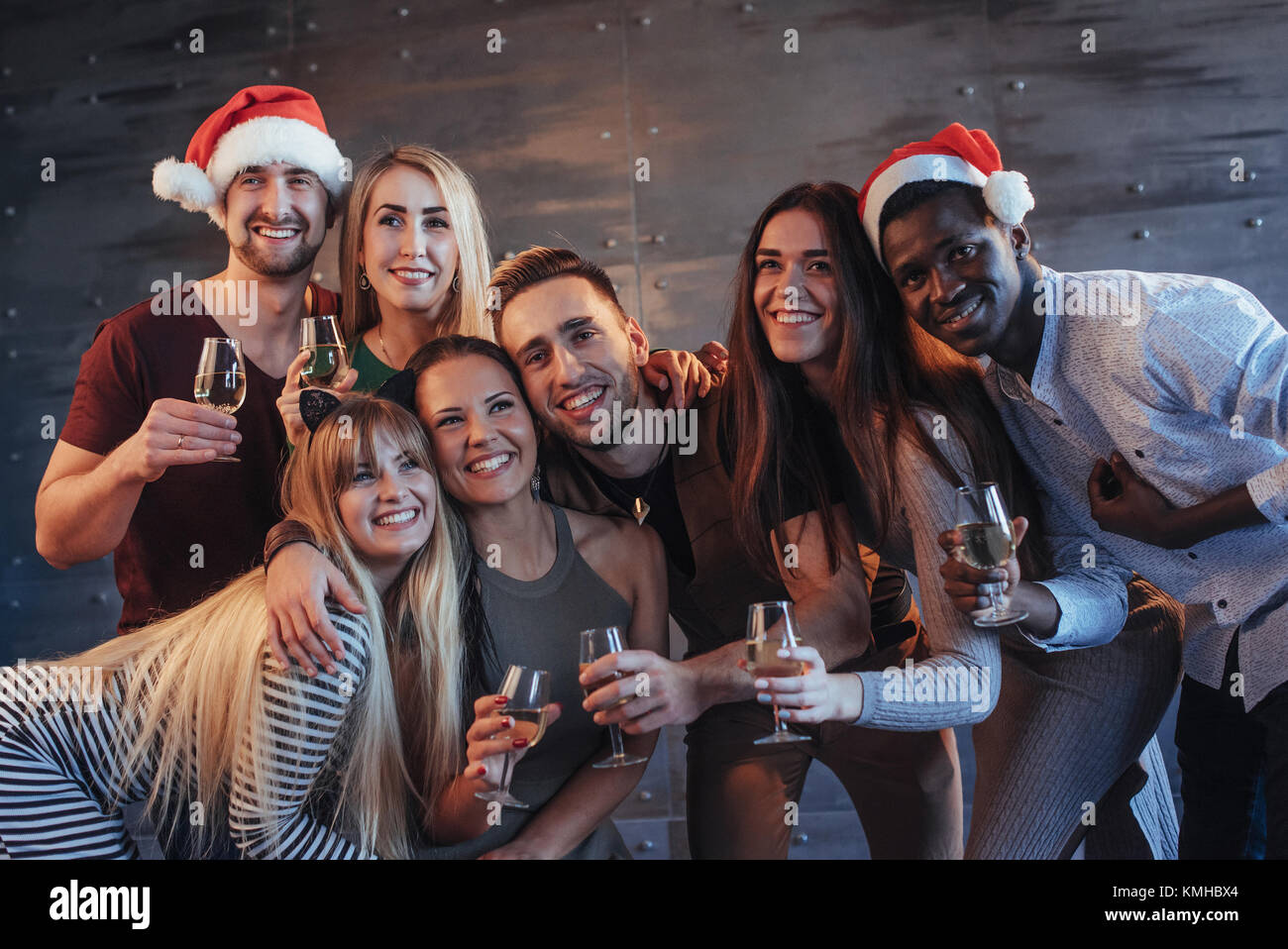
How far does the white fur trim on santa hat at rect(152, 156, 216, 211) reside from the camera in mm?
2924

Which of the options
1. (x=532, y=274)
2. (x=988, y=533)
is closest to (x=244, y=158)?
(x=532, y=274)

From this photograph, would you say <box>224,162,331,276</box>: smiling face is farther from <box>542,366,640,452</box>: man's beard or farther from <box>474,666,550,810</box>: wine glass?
<box>474,666,550,810</box>: wine glass

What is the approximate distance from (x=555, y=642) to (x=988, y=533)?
1.09 meters

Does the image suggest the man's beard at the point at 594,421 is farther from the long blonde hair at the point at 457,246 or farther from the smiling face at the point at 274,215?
the smiling face at the point at 274,215

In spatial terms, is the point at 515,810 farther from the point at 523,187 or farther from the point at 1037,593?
the point at 523,187

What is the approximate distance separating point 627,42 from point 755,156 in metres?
0.59

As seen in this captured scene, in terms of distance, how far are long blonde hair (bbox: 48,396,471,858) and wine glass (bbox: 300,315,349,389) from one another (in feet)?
0.26

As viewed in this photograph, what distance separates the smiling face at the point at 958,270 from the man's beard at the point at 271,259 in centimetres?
158

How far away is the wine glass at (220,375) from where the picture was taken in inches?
101

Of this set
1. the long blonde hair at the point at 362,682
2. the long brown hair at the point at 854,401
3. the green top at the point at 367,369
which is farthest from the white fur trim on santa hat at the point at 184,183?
the long brown hair at the point at 854,401

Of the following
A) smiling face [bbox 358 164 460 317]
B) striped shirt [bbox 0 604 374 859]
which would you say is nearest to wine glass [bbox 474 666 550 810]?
striped shirt [bbox 0 604 374 859]

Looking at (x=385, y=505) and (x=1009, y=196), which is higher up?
(x=1009, y=196)

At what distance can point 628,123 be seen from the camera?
11.5ft

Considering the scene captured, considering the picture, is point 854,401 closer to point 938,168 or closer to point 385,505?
point 938,168
